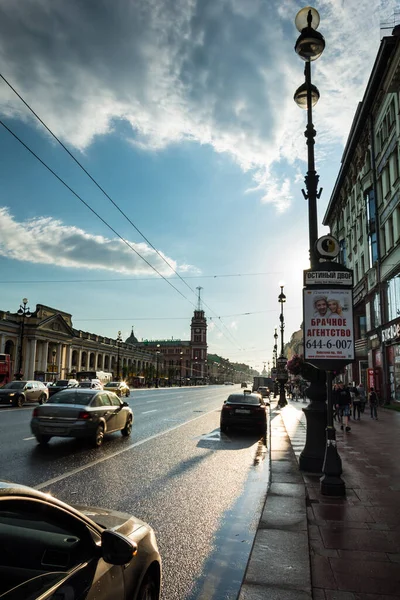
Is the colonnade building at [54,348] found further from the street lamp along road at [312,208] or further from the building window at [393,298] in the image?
the street lamp along road at [312,208]

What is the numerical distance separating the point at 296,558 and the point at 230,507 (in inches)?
93.4

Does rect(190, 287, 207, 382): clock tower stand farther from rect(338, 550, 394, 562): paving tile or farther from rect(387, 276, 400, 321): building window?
rect(338, 550, 394, 562): paving tile

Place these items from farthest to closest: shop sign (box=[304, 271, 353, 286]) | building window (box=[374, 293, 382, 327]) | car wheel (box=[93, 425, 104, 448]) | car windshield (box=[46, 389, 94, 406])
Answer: building window (box=[374, 293, 382, 327]) → car windshield (box=[46, 389, 94, 406]) → car wheel (box=[93, 425, 104, 448]) → shop sign (box=[304, 271, 353, 286])

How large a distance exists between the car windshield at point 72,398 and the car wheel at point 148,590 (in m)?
9.23

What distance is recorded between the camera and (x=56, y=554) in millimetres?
2418

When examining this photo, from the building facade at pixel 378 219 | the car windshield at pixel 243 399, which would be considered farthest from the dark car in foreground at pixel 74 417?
the building facade at pixel 378 219

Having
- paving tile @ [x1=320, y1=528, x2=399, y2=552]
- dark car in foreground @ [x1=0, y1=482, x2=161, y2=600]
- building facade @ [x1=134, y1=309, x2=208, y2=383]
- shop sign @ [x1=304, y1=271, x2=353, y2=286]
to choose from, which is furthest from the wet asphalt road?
building facade @ [x1=134, y1=309, x2=208, y2=383]

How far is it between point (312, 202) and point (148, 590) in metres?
8.02

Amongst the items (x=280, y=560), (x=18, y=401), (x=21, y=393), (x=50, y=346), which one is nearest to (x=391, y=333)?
(x=21, y=393)

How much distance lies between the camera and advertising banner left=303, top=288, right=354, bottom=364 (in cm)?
791

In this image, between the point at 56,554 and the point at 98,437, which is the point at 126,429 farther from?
the point at 56,554

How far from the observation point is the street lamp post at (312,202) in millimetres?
8887

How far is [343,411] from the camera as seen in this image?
18219mm

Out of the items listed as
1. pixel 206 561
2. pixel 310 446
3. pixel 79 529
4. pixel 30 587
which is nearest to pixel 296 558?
pixel 206 561
